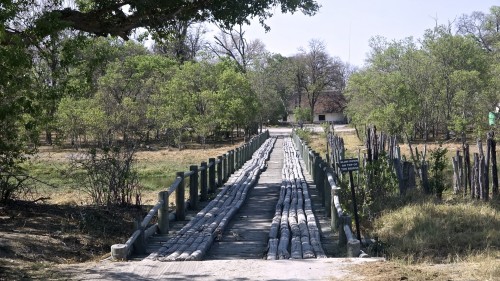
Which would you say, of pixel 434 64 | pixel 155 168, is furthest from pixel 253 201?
pixel 434 64

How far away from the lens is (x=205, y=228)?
998 cm

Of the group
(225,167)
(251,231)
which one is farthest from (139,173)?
(251,231)

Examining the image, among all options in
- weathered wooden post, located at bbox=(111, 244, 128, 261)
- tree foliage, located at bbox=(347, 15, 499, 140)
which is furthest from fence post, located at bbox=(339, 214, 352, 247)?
tree foliage, located at bbox=(347, 15, 499, 140)

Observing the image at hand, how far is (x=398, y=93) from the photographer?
141ft

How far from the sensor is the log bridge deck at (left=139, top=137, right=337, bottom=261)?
8.20 meters

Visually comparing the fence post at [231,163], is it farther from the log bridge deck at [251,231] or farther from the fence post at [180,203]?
the fence post at [180,203]

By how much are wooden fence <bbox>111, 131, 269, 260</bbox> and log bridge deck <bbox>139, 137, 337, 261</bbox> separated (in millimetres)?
208

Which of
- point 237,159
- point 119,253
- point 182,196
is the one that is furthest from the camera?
point 237,159

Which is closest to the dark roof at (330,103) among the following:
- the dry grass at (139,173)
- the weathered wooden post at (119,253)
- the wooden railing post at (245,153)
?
the dry grass at (139,173)

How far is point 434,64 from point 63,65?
127ft

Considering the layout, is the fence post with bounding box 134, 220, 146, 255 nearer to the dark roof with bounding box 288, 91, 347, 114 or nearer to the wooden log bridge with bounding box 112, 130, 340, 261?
the wooden log bridge with bounding box 112, 130, 340, 261

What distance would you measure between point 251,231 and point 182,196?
174 cm

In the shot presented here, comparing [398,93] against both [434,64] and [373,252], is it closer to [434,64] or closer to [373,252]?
[434,64]

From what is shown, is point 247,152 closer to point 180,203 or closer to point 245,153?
point 245,153
